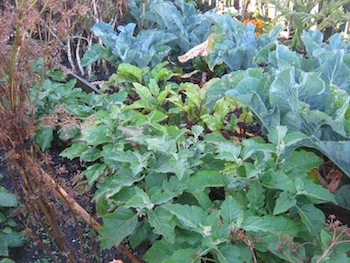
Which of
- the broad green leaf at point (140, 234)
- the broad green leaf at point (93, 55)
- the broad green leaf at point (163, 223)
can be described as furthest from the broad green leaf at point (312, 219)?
the broad green leaf at point (93, 55)

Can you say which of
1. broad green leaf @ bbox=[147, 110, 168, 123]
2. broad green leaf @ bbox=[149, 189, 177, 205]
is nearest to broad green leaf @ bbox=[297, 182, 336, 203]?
broad green leaf @ bbox=[149, 189, 177, 205]

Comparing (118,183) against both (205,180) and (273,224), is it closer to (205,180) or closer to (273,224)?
(205,180)

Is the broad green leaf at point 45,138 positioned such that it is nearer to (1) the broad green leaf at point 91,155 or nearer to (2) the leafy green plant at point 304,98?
(1) the broad green leaf at point 91,155

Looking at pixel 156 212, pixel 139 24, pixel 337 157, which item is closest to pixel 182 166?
pixel 156 212

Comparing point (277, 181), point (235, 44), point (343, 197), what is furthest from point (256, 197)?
point (235, 44)

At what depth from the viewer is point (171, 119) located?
2.47m

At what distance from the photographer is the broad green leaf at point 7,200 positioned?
219 cm

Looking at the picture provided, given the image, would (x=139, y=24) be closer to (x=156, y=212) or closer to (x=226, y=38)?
(x=226, y=38)

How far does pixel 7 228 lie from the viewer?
2.20 metres

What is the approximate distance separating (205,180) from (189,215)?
242 mm

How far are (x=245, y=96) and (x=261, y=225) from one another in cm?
65

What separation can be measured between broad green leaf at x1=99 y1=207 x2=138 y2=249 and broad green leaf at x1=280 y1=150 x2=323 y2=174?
62cm

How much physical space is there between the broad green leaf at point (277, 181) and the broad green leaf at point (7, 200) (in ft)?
4.02

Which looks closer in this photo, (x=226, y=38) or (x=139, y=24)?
(x=226, y=38)
